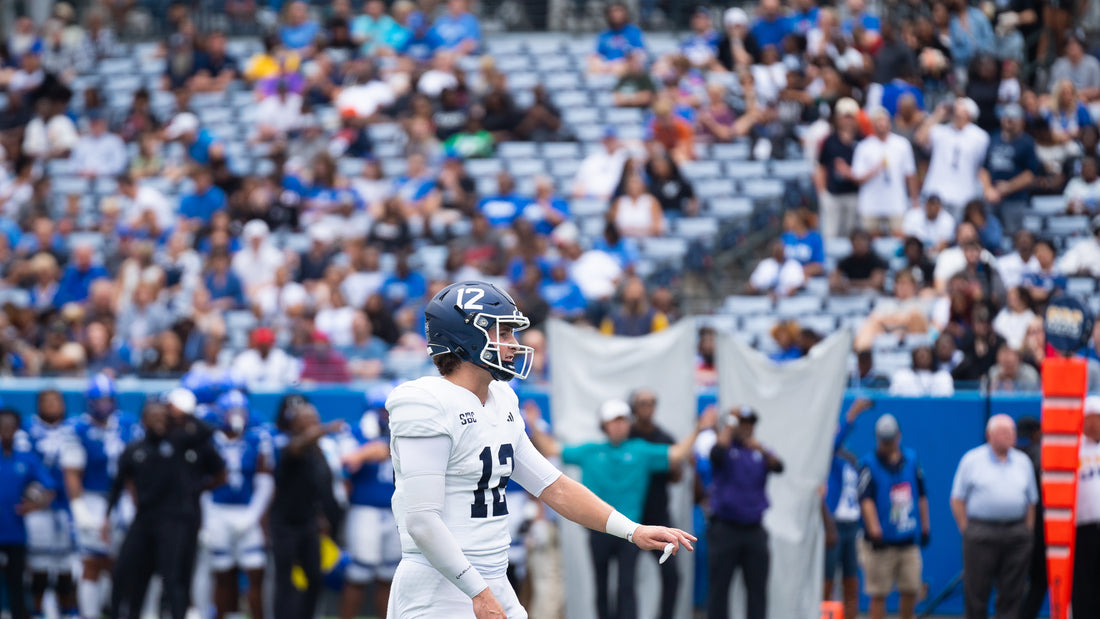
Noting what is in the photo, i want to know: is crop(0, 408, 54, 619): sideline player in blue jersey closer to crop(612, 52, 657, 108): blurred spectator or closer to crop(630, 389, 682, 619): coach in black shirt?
crop(630, 389, 682, 619): coach in black shirt

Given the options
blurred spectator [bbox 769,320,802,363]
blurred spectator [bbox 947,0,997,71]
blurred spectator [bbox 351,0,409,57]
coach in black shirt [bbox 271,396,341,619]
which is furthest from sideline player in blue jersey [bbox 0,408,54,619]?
blurred spectator [bbox 947,0,997,71]

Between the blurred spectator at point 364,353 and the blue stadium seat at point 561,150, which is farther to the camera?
the blue stadium seat at point 561,150

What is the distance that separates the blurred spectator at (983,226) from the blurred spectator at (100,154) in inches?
397

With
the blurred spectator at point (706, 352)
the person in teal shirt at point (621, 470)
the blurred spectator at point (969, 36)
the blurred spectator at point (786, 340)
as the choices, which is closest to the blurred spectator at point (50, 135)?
the blurred spectator at point (706, 352)

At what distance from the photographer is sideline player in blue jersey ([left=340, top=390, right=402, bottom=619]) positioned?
35.1ft

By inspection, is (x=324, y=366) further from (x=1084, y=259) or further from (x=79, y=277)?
(x=1084, y=259)

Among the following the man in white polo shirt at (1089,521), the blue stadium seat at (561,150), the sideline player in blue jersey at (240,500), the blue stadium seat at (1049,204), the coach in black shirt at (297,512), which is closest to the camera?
the man in white polo shirt at (1089,521)

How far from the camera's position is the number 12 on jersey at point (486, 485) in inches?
182

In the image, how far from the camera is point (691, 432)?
10.8m

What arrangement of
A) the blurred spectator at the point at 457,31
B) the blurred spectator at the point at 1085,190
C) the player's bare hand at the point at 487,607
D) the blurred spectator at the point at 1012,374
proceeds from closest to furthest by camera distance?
1. the player's bare hand at the point at 487,607
2. the blurred spectator at the point at 1012,374
3. the blurred spectator at the point at 1085,190
4. the blurred spectator at the point at 457,31

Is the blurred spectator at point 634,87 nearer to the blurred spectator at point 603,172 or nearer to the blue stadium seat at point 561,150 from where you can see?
the blue stadium seat at point 561,150

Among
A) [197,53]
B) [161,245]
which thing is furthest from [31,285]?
[197,53]

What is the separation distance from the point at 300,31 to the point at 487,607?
15.8 m

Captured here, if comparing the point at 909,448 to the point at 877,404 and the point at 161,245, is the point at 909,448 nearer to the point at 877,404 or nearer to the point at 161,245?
the point at 877,404
